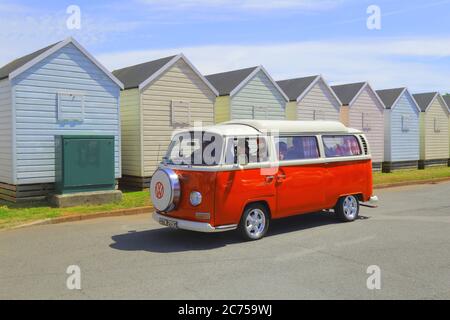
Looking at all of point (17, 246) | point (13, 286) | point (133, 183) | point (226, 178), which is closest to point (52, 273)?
point (13, 286)

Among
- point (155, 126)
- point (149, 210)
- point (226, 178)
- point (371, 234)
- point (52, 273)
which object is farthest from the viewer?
point (155, 126)

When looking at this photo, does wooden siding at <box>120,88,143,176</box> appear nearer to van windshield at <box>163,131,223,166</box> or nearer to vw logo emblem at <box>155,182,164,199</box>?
van windshield at <box>163,131,223,166</box>

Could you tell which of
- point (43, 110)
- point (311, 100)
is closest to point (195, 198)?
point (43, 110)

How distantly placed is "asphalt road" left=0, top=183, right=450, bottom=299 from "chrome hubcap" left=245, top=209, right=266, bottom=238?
247 millimetres

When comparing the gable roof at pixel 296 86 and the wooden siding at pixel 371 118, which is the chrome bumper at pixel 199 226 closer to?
the gable roof at pixel 296 86

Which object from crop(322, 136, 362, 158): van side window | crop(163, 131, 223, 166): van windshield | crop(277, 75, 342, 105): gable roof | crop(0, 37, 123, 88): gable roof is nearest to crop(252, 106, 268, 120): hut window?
crop(277, 75, 342, 105): gable roof

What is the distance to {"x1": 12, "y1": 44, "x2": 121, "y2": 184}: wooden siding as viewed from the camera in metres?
13.2

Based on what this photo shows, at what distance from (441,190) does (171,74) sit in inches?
420

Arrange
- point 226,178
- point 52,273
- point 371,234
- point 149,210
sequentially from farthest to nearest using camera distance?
point 149,210 → point 371,234 → point 226,178 → point 52,273

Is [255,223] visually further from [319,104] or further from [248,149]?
[319,104]

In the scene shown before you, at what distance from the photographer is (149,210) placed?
41.1ft

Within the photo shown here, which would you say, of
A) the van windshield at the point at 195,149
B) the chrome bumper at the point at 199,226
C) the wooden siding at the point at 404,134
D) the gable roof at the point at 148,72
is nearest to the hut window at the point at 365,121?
the wooden siding at the point at 404,134
